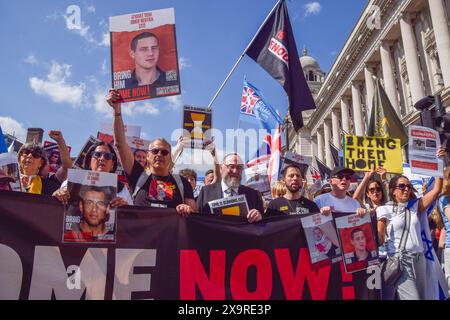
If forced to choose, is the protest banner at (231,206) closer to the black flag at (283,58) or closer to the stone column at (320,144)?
the black flag at (283,58)

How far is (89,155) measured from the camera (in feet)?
12.7

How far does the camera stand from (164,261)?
3.41m

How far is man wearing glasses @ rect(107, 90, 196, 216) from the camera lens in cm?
375

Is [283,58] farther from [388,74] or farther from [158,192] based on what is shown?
[388,74]

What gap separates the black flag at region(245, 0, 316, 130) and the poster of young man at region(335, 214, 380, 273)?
2855 mm

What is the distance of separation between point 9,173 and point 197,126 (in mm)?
2691

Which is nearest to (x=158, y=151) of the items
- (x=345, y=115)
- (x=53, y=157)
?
(x=53, y=157)

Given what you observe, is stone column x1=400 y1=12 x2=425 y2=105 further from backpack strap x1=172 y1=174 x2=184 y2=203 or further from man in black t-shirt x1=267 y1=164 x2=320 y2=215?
backpack strap x1=172 y1=174 x2=184 y2=203

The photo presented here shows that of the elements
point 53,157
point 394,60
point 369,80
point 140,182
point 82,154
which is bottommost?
point 140,182

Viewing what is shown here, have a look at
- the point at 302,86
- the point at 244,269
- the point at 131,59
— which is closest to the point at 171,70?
the point at 131,59

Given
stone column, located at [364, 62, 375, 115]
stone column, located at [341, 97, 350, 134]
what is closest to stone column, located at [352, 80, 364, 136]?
stone column, located at [364, 62, 375, 115]

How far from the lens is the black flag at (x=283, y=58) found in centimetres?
672
